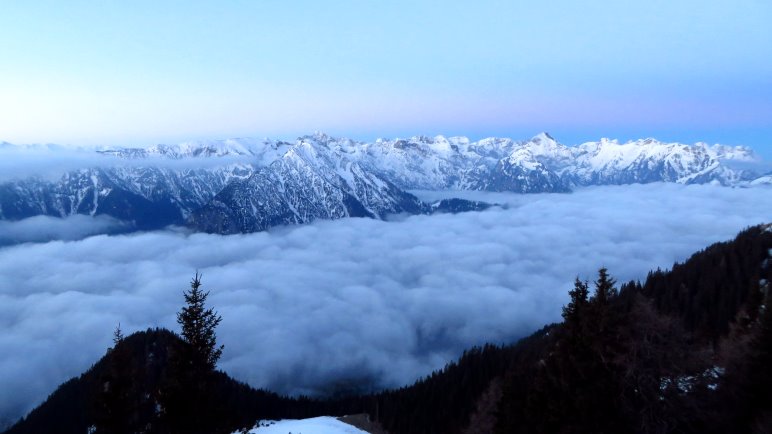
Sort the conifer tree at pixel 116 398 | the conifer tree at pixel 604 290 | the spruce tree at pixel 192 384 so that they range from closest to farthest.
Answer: the conifer tree at pixel 604 290 → the spruce tree at pixel 192 384 → the conifer tree at pixel 116 398

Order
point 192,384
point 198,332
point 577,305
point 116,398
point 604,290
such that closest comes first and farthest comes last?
point 604,290
point 192,384
point 198,332
point 116,398
point 577,305

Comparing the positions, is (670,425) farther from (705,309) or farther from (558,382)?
(705,309)

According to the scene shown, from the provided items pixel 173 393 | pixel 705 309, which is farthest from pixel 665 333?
pixel 705 309

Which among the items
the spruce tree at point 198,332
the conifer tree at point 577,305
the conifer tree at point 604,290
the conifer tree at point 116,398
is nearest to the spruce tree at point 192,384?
the spruce tree at point 198,332

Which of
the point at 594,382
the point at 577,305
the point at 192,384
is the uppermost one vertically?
the point at 577,305

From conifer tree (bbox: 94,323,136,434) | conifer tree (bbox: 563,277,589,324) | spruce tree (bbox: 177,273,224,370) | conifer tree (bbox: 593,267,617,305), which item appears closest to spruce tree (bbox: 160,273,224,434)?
spruce tree (bbox: 177,273,224,370)

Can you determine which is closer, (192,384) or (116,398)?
(192,384)

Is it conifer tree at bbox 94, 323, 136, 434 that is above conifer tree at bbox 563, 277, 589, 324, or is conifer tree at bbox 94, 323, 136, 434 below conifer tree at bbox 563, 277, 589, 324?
below

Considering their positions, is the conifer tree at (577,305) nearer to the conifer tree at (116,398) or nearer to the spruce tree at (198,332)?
the spruce tree at (198,332)

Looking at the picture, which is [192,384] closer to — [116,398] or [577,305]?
[116,398]

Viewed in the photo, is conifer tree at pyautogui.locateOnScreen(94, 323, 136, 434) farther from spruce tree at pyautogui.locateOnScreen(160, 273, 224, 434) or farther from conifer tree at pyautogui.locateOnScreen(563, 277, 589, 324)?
conifer tree at pyautogui.locateOnScreen(563, 277, 589, 324)

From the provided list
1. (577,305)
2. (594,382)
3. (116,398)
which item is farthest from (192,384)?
(577,305)
